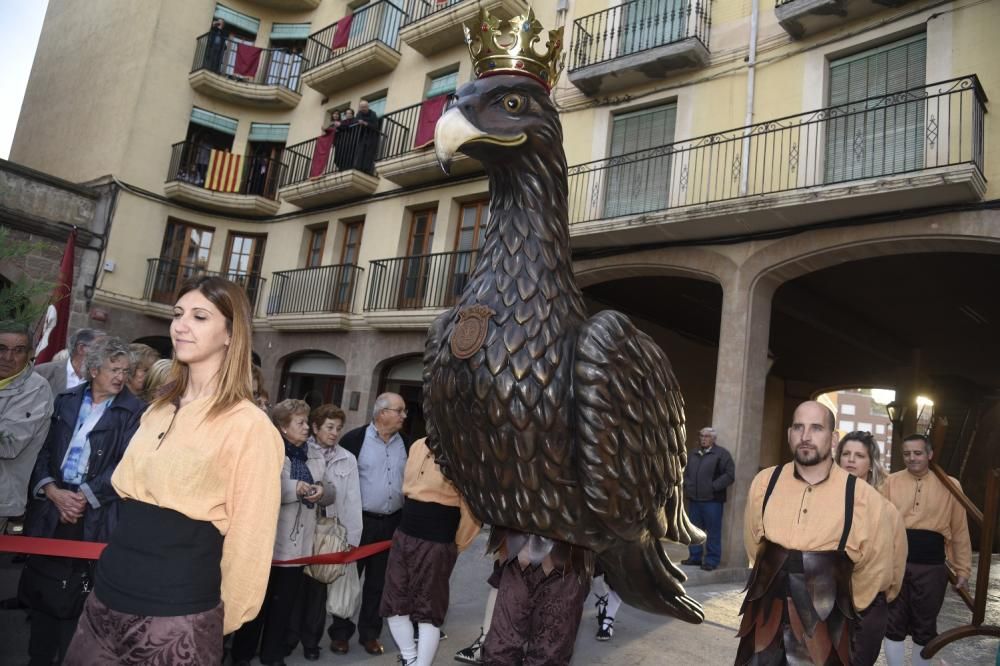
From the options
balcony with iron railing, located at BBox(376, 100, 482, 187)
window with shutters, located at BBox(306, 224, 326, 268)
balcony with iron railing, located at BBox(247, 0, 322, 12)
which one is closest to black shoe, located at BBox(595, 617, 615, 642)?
balcony with iron railing, located at BBox(376, 100, 482, 187)

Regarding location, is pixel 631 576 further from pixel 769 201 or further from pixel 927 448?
pixel 769 201

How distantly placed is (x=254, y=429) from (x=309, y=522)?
2.07 metres

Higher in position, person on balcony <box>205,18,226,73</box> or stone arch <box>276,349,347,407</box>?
person on balcony <box>205,18,226,73</box>

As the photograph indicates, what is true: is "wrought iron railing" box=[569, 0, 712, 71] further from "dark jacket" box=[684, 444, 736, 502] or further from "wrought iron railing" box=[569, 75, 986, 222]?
"dark jacket" box=[684, 444, 736, 502]

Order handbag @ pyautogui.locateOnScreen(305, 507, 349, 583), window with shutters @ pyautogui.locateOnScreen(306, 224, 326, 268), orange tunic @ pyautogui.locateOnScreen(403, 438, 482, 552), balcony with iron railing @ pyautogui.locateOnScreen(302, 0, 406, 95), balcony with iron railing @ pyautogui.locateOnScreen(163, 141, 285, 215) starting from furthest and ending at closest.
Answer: balcony with iron railing @ pyautogui.locateOnScreen(163, 141, 285, 215), window with shutters @ pyautogui.locateOnScreen(306, 224, 326, 268), balcony with iron railing @ pyautogui.locateOnScreen(302, 0, 406, 95), handbag @ pyautogui.locateOnScreen(305, 507, 349, 583), orange tunic @ pyautogui.locateOnScreen(403, 438, 482, 552)

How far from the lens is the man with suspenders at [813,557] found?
2389 millimetres

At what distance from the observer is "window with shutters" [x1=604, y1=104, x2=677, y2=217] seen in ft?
31.0

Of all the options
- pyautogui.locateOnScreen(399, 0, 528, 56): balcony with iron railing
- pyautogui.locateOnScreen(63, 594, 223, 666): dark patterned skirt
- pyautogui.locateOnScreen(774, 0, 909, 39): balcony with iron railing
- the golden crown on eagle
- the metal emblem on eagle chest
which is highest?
pyautogui.locateOnScreen(399, 0, 528, 56): balcony with iron railing

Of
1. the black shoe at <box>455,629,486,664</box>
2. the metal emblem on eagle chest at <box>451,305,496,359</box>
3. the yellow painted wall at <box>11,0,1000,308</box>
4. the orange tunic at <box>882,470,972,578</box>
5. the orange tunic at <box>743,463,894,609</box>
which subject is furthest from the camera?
the yellow painted wall at <box>11,0,1000,308</box>

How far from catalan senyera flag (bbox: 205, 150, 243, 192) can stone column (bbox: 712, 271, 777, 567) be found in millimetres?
11361

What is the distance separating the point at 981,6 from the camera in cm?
711

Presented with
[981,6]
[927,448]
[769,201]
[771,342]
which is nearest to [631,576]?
[927,448]

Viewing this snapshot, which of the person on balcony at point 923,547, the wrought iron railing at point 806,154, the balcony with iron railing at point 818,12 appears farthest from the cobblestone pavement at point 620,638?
the balcony with iron railing at point 818,12

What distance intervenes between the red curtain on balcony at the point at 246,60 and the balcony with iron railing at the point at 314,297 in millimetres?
5027
